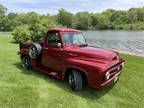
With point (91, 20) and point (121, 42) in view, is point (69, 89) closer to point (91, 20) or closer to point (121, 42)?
point (121, 42)

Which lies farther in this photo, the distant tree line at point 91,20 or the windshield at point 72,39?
the distant tree line at point 91,20

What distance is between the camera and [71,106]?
558 cm

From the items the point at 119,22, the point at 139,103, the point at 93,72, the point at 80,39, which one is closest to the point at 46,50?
the point at 80,39

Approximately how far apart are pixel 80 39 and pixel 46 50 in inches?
47.4

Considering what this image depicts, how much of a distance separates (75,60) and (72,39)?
1042 mm

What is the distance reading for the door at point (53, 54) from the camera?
6930 mm

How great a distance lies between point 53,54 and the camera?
7.20m

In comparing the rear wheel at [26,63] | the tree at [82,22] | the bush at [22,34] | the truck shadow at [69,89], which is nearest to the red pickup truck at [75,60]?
the truck shadow at [69,89]

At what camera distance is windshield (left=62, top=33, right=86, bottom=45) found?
702cm

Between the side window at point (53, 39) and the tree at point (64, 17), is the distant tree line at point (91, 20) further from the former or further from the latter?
the side window at point (53, 39)

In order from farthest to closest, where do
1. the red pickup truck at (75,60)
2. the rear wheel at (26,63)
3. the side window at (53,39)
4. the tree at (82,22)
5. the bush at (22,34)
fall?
the tree at (82,22) → the bush at (22,34) → the rear wheel at (26,63) → the side window at (53,39) → the red pickup truck at (75,60)

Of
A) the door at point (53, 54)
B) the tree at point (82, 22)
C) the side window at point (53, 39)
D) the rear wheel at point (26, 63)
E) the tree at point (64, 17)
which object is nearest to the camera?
the door at point (53, 54)

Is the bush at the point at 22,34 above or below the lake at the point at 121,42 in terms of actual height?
above

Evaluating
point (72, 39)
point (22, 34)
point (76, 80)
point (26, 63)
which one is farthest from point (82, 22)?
point (76, 80)
